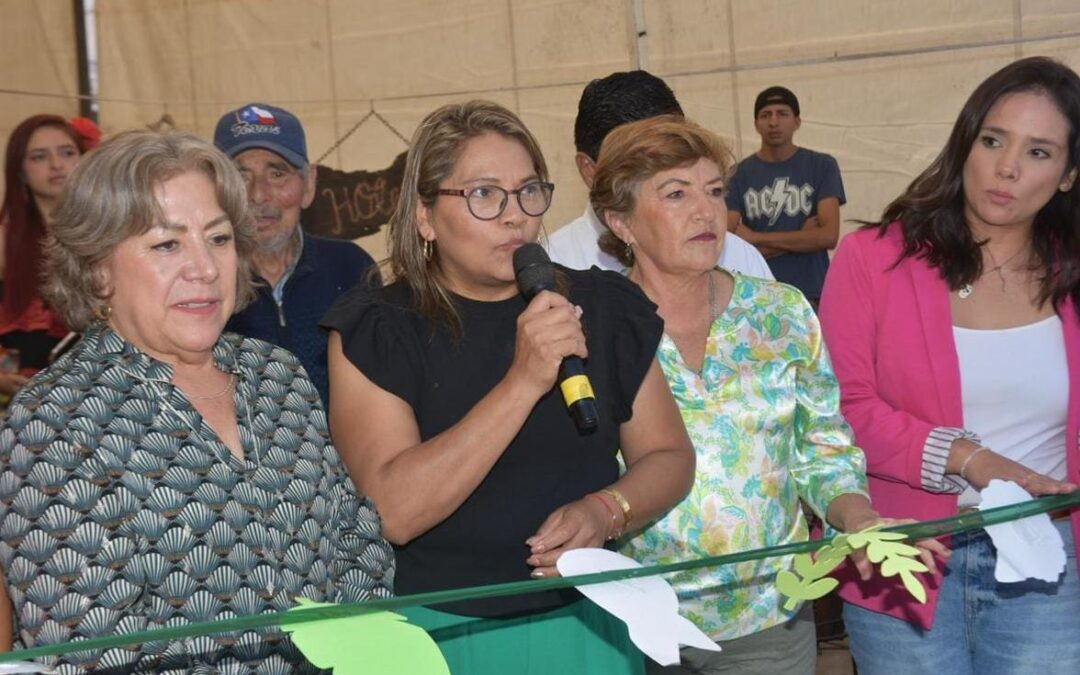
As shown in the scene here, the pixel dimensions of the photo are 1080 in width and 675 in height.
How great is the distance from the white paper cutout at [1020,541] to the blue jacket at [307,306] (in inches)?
58.6

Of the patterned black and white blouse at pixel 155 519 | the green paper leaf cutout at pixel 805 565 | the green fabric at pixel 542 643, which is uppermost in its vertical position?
the patterned black and white blouse at pixel 155 519

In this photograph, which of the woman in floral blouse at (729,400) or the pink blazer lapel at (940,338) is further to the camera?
the pink blazer lapel at (940,338)

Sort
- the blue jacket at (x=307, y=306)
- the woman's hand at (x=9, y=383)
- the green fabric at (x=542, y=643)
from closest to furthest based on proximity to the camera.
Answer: the green fabric at (x=542, y=643) → the blue jacket at (x=307, y=306) → the woman's hand at (x=9, y=383)

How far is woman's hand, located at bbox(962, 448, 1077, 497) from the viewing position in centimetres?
236

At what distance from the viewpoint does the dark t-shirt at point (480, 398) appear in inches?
85.9

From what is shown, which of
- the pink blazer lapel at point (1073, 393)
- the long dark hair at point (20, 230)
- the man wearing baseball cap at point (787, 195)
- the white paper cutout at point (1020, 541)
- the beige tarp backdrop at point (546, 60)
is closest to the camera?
the white paper cutout at point (1020, 541)

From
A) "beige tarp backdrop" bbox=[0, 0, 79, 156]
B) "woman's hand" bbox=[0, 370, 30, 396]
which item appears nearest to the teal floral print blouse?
"woman's hand" bbox=[0, 370, 30, 396]

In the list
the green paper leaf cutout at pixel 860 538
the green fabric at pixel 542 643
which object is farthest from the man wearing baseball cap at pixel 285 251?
the green paper leaf cutout at pixel 860 538

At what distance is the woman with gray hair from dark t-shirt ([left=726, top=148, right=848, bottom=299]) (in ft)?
15.4

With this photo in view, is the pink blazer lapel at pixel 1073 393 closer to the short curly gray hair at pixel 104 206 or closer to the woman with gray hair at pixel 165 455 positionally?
the woman with gray hair at pixel 165 455

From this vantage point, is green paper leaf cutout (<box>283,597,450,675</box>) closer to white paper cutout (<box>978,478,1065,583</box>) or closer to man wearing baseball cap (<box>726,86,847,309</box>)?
white paper cutout (<box>978,478,1065,583</box>)

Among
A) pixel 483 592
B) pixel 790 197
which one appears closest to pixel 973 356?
pixel 483 592

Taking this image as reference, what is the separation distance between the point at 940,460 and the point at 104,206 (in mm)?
1595

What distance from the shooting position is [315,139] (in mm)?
8180
